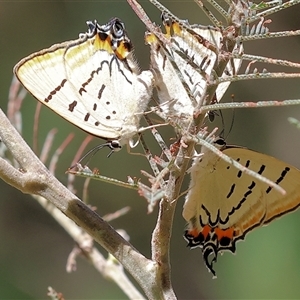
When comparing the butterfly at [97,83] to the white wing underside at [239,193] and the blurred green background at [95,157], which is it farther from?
the blurred green background at [95,157]

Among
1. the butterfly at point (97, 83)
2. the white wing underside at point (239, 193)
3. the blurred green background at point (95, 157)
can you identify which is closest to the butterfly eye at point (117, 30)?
the butterfly at point (97, 83)

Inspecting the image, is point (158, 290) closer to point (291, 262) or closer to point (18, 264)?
point (291, 262)

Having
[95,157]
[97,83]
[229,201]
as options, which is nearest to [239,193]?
[229,201]

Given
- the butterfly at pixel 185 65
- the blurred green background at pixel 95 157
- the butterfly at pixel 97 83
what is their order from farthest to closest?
the blurred green background at pixel 95 157 → the butterfly at pixel 97 83 → the butterfly at pixel 185 65

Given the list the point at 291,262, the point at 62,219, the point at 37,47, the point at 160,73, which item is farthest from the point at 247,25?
the point at 37,47

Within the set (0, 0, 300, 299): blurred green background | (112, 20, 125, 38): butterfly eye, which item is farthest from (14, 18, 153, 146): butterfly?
(0, 0, 300, 299): blurred green background

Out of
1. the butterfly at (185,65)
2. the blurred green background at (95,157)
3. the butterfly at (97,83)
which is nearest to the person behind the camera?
the butterfly at (185,65)

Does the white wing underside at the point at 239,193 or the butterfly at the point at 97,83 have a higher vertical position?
the butterfly at the point at 97,83
